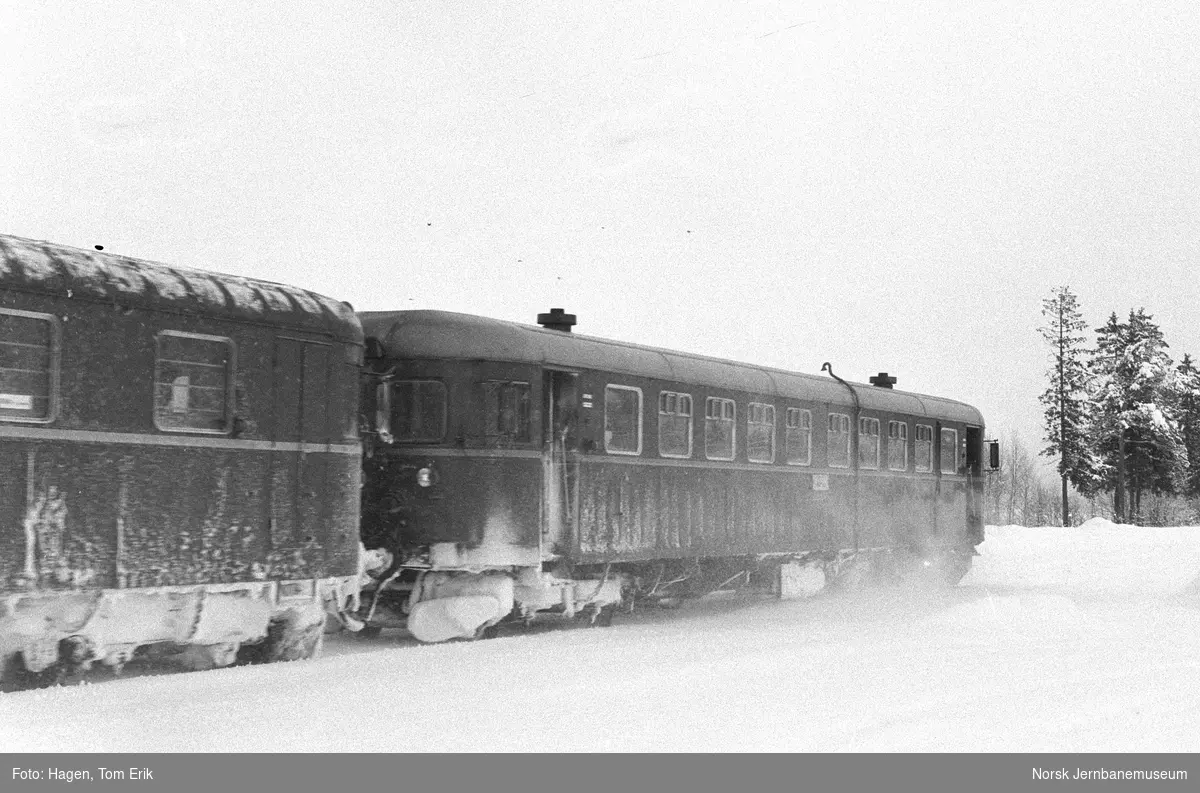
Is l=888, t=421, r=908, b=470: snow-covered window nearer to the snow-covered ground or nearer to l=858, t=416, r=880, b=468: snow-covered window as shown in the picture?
l=858, t=416, r=880, b=468: snow-covered window

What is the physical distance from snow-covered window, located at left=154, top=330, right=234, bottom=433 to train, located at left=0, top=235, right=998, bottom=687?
19 mm

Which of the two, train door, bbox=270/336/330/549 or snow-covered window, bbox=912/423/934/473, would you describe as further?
snow-covered window, bbox=912/423/934/473

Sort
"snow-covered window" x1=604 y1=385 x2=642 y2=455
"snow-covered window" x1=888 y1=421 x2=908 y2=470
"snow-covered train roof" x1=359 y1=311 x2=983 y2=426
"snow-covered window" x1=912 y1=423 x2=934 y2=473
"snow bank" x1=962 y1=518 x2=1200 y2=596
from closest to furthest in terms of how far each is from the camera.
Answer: "snow-covered train roof" x1=359 y1=311 x2=983 y2=426
"snow-covered window" x1=604 y1=385 x2=642 y2=455
"snow-covered window" x1=888 y1=421 x2=908 y2=470
"snow-covered window" x1=912 y1=423 x2=934 y2=473
"snow bank" x1=962 y1=518 x2=1200 y2=596

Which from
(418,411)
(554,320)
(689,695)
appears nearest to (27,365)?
(418,411)

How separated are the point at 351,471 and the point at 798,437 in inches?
342

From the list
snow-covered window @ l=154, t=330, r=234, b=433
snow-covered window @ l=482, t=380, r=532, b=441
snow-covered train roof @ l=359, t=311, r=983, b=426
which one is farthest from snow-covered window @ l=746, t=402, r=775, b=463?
snow-covered window @ l=154, t=330, r=234, b=433

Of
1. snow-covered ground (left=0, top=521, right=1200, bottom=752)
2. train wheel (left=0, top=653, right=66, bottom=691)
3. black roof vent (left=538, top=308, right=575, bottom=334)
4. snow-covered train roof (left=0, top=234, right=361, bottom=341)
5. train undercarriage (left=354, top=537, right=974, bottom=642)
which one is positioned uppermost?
black roof vent (left=538, top=308, right=575, bottom=334)

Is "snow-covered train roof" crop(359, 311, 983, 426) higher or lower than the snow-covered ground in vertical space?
higher

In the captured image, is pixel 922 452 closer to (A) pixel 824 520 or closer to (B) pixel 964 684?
(A) pixel 824 520

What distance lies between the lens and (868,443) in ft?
72.7

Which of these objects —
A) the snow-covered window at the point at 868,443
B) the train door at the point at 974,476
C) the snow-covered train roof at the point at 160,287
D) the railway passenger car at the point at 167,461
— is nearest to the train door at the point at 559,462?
the railway passenger car at the point at 167,461

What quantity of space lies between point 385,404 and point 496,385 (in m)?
1.10

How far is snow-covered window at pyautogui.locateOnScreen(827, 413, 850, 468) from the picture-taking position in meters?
21.0

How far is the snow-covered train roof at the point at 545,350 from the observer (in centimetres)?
1445
